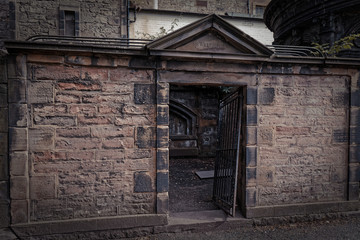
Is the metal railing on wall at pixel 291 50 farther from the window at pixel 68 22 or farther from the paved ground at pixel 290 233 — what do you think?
the window at pixel 68 22

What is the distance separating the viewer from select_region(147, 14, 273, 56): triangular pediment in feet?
12.0

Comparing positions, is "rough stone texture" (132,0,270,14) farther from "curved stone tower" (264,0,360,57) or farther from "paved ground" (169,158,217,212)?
"paved ground" (169,158,217,212)

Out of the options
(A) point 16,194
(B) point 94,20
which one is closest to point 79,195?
(A) point 16,194

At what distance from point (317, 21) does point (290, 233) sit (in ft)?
21.0

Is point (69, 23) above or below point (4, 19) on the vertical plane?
above

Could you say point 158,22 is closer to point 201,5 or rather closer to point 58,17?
point 201,5

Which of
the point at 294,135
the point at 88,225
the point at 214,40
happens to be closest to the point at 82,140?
the point at 88,225

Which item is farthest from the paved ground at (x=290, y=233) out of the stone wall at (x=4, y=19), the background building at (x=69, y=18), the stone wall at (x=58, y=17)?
the stone wall at (x=4, y=19)

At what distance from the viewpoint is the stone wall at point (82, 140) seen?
3.38 meters

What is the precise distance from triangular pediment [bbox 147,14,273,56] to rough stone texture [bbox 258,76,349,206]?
2.14 feet

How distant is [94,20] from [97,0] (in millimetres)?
847

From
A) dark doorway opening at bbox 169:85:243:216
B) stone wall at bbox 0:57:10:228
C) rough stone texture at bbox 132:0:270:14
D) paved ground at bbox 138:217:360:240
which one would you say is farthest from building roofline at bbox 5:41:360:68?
rough stone texture at bbox 132:0:270:14

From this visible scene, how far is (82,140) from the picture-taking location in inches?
140

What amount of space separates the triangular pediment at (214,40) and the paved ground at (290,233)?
2993 millimetres
